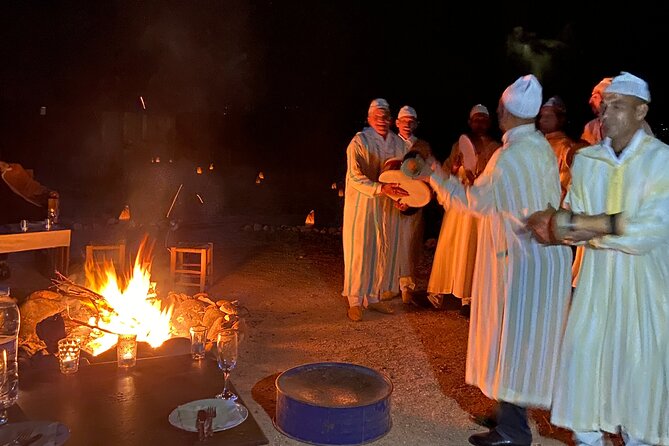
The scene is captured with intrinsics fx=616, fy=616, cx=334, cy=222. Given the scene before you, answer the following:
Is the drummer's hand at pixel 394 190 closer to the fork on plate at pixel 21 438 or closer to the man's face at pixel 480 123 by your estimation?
the man's face at pixel 480 123

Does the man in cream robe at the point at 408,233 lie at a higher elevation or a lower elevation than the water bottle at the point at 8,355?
higher

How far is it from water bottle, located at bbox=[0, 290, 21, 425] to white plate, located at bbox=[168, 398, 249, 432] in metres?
0.95

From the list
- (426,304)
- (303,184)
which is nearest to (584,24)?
(303,184)

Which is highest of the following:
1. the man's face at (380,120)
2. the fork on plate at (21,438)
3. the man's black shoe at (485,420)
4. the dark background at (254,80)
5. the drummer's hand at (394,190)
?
the dark background at (254,80)

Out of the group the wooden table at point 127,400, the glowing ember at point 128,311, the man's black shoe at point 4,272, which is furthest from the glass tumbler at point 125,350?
the man's black shoe at point 4,272

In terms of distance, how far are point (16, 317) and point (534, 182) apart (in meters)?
3.37

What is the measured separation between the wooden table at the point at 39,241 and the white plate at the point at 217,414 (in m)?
4.15

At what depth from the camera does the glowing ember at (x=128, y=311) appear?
505 cm

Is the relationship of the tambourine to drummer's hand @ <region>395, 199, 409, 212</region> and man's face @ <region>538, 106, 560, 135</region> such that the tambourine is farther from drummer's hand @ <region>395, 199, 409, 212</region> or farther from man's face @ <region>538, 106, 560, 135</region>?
man's face @ <region>538, 106, 560, 135</region>

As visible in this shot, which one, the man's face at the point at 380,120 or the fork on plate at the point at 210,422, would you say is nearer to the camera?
the fork on plate at the point at 210,422

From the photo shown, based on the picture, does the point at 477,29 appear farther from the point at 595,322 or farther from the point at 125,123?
the point at 595,322

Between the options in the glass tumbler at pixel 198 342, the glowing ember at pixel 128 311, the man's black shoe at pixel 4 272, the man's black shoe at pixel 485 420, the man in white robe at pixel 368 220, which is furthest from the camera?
the man's black shoe at pixel 4 272

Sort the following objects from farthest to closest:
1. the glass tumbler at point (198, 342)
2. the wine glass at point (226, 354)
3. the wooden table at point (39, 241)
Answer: the wooden table at point (39, 241)
the glass tumbler at point (198, 342)
the wine glass at point (226, 354)

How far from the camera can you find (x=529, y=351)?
342cm
